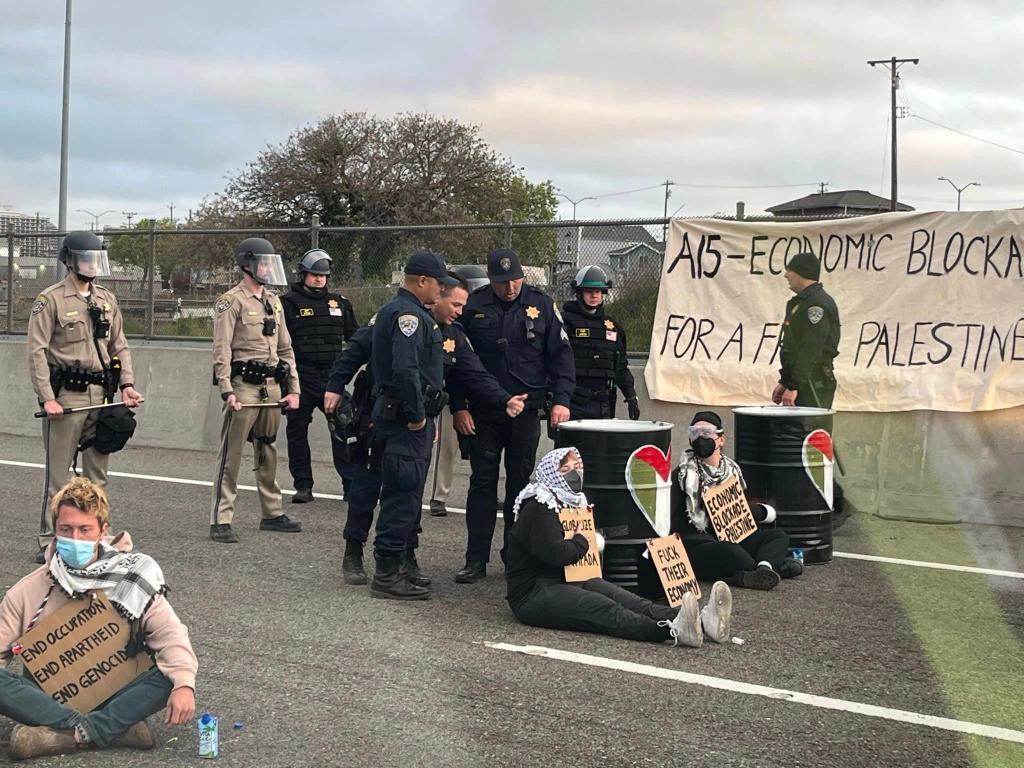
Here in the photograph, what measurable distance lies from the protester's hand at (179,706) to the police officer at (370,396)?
2.89m

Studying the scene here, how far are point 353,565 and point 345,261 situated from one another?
7424mm

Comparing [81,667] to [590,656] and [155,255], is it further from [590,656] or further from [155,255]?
[155,255]

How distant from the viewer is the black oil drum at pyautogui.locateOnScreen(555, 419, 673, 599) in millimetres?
7371

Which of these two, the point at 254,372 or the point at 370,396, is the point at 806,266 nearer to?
the point at 370,396

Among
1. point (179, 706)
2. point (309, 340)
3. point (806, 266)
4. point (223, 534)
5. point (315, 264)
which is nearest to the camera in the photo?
point (179, 706)

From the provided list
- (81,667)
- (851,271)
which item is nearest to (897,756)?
(81,667)

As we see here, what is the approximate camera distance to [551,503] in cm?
685

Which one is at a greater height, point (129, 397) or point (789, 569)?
point (129, 397)

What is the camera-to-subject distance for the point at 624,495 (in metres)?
7.39

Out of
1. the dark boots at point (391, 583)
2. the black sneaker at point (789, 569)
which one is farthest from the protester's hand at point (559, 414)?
the black sneaker at point (789, 569)

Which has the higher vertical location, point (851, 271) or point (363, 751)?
point (851, 271)

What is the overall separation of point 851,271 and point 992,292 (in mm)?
1139

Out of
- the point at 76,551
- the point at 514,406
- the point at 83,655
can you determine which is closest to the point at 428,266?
the point at 514,406

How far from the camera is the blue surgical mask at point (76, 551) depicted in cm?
495
